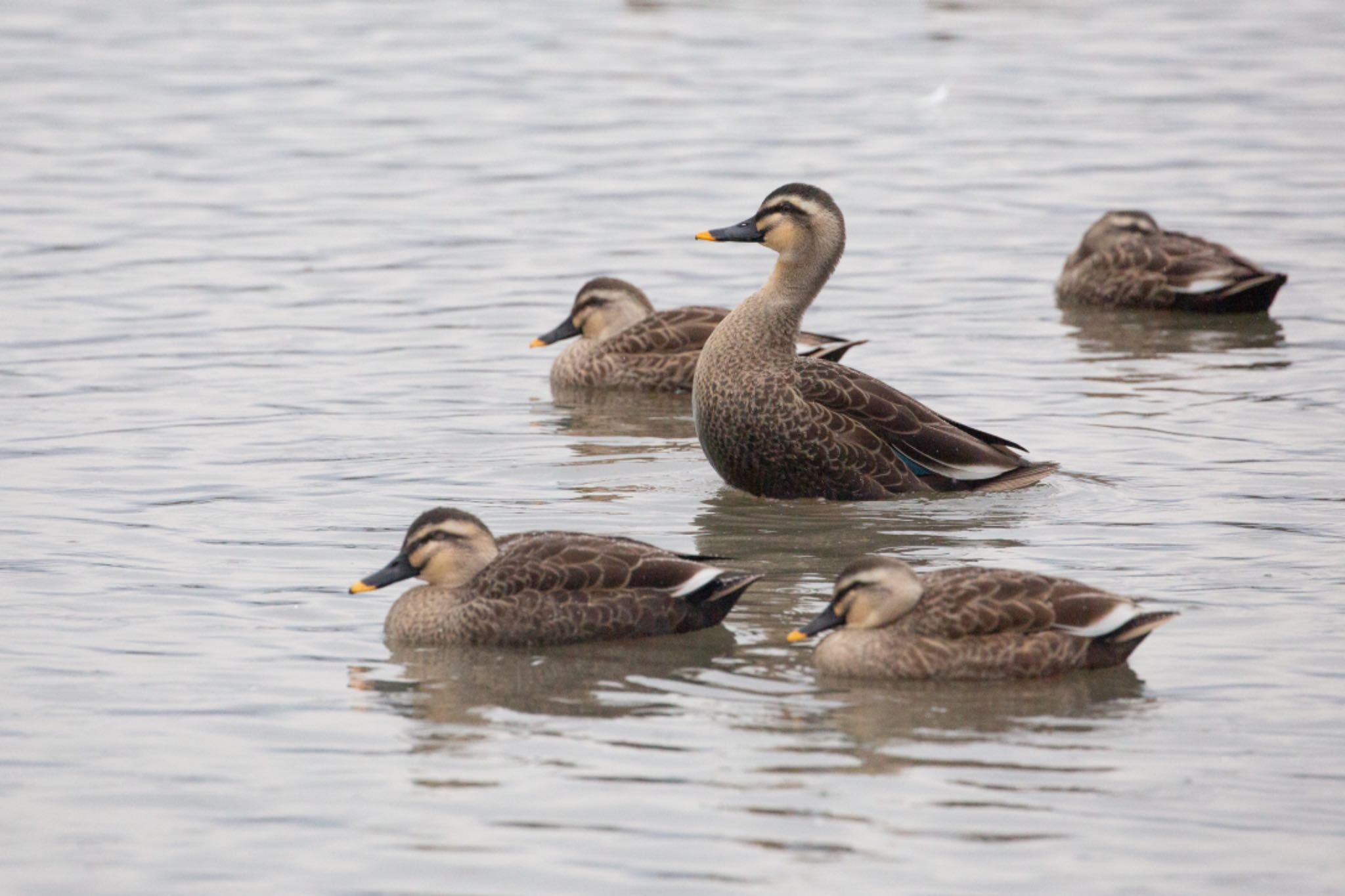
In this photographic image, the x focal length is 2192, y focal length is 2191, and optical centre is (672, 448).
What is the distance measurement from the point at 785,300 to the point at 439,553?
346 centimetres

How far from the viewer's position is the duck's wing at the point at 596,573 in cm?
898

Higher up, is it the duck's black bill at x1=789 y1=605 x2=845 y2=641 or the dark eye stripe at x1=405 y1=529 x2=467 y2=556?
the dark eye stripe at x1=405 y1=529 x2=467 y2=556

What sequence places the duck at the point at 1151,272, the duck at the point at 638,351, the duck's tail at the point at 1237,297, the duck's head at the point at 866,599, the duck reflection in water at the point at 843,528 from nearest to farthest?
1. the duck's head at the point at 866,599
2. the duck reflection in water at the point at 843,528
3. the duck at the point at 638,351
4. the duck's tail at the point at 1237,297
5. the duck at the point at 1151,272

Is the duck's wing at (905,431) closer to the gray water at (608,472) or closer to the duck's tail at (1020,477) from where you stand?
the duck's tail at (1020,477)

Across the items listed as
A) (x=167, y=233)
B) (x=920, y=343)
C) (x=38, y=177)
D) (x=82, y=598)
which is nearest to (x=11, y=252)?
(x=167, y=233)

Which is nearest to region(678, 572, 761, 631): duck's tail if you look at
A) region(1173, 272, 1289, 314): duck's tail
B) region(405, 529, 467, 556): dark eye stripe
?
region(405, 529, 467, 556): dark eye stripe

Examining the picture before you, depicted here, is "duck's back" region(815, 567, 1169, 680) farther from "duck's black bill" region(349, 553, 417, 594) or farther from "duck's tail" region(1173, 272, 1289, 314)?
"duck's tail" region(1173, 272, 1289, 314)

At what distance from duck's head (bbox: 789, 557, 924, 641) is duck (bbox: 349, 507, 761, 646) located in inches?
21.6

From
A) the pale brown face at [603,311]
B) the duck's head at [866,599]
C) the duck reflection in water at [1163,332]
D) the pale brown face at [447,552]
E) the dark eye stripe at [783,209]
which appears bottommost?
the duck's head at [866,599]

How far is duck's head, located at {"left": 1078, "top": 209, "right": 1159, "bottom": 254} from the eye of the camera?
56.4 feet

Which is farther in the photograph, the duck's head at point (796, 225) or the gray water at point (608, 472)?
the duck's head at point (796, 225)

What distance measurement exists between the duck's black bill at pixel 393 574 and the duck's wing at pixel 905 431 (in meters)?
3.32

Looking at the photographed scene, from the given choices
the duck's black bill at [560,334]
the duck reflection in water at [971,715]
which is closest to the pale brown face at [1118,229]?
the duck's black bill at [560,334]

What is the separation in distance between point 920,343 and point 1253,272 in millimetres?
2737
